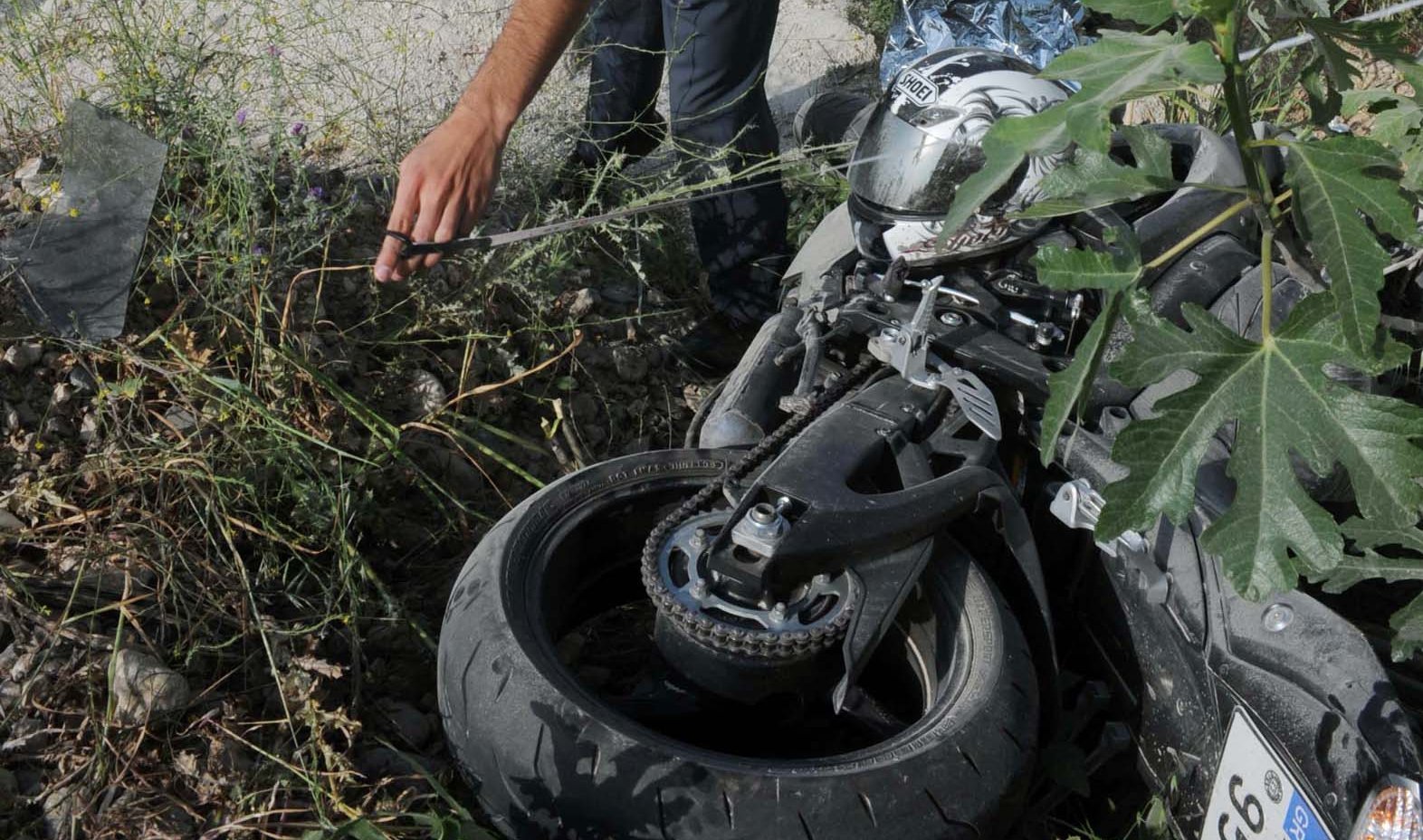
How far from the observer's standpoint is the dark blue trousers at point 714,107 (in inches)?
144

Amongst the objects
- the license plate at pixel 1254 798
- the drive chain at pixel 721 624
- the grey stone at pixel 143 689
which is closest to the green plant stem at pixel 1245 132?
the license plate at pixel 1254 798

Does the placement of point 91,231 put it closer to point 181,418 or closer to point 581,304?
point 181,418

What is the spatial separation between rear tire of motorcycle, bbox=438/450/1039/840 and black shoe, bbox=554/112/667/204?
1.94 m


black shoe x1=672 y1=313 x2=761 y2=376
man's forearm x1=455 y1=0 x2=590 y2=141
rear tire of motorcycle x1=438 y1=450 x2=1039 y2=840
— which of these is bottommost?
black shoe x1=672 y1=313 x2=761 y2=376

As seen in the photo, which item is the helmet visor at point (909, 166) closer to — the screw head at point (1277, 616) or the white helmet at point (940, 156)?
the white helmet at point (940, 156)

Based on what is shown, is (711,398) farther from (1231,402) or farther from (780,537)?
(1231,402)

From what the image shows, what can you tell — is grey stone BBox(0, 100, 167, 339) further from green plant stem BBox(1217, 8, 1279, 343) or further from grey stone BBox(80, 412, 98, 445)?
green plant stem BBox(1217, 8, 1279, 343)

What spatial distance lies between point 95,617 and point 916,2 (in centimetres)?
390

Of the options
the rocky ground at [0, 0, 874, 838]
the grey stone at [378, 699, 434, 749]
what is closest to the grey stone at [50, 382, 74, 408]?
the rocky ground at [0, 0, 874, 838]

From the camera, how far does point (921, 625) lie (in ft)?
7.87

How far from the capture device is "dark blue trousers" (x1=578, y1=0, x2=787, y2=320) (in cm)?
365

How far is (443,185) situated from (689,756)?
126 centimetres

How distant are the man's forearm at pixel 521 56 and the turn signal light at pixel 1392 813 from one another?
1978 millimetres

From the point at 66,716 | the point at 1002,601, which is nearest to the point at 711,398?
the point at 1002,601
